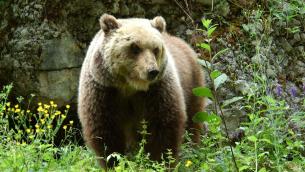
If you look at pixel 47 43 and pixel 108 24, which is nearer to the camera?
pixel 108 24

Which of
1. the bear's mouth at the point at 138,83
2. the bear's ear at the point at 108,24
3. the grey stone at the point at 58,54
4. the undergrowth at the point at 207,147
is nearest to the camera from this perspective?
the undergrowth at the point at 207,147

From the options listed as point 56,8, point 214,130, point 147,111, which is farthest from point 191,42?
point 214,130

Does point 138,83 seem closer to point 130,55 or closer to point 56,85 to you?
point 130,55

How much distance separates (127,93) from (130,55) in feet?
1.55

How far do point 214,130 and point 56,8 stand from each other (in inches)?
138

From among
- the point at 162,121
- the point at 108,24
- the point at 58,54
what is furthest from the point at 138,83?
the point at 58,54

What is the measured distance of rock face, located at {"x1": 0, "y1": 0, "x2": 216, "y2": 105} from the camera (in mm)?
7812

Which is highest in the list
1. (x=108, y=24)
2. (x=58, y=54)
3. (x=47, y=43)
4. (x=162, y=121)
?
(x=108, y=24)

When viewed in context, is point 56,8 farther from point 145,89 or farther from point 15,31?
point 145,89

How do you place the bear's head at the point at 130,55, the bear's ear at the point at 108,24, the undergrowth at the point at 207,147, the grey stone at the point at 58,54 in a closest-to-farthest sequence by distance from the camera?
the undergrowth at the point at 207,147 < the bear's head at the point at 130,55 < the bear's ear at the point at 108,24 < the grey stone at the point at 58,54

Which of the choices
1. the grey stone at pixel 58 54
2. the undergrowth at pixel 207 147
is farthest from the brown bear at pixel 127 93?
the grey stone at pixel 58 54

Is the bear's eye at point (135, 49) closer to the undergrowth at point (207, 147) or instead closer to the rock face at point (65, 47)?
the undergrowth at point (207, 147)

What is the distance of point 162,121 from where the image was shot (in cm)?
571

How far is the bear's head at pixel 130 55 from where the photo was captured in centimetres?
539
